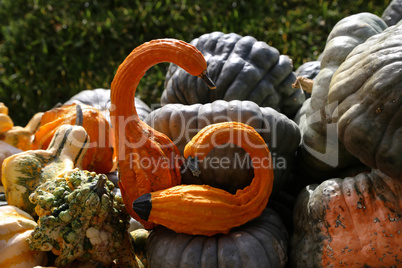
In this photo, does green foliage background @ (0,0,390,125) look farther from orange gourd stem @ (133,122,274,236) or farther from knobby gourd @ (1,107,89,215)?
orange gourd stem @ (133,122,274,236)

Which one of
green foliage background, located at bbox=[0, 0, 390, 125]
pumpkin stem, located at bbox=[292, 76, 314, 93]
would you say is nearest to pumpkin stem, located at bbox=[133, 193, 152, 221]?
pumpkin stem, located at bbox=[292, 76, 314, 93]

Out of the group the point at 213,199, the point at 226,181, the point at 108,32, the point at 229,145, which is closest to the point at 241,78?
the point at 229,145

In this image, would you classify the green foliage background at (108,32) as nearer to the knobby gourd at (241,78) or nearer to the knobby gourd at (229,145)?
the knobby gourd at (241,78)

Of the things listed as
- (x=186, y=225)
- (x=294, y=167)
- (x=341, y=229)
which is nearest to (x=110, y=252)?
(x=186, y=225)

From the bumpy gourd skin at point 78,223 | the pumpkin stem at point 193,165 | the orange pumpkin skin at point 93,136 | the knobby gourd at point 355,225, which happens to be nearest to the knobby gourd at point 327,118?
the knobby gourd at point 355,225

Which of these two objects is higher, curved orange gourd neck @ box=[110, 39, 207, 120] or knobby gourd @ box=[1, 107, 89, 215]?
curved orange gourd neck @ box=[110, 39, 207, 120]

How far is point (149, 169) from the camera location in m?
2.02

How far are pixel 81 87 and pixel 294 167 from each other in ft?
9.68

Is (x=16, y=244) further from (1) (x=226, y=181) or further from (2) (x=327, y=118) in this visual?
(2) (x=327, y=118)

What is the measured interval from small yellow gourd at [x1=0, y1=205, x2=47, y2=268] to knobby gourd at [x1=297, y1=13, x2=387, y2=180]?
1488 millimetres

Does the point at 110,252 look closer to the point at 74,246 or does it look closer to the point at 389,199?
the point at 74,246

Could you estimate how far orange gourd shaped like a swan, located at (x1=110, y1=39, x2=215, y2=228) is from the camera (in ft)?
6.59

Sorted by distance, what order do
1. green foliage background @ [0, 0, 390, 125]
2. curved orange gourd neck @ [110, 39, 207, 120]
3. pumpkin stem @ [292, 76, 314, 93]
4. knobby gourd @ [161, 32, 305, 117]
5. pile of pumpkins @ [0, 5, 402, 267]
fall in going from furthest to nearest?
green foliage background @ [0, 0, 390, 125]
knobby gourd @ [161, 32, 305, 117]
pumpkin stem @ [292, 76, 314, 93]
curved orange gourd neck @ [110, 39, 207, 120]
pile of pumpkins @ [0, 5, 402, 267]

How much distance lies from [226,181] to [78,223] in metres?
0.76
